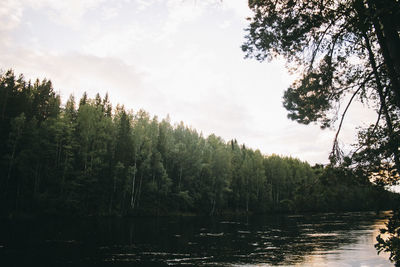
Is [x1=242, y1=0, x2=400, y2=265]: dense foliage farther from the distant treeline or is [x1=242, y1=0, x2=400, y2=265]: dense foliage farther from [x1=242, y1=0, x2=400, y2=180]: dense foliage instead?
the distant treeline

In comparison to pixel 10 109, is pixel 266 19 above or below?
below

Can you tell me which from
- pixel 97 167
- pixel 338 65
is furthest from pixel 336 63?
pixel 97 167

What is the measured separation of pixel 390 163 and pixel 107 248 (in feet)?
49.0

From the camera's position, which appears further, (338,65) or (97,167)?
(97,167)

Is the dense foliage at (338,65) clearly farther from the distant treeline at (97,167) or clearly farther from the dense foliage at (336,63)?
the distant treeline at (97,167)

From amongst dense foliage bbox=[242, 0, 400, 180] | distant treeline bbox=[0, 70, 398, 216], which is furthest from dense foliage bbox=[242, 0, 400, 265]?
distant treeline bbox=[0, 70, 398, 216]

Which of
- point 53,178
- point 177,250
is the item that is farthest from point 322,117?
point 53,178

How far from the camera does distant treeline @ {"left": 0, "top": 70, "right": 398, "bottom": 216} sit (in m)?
35.4

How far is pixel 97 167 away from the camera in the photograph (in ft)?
143

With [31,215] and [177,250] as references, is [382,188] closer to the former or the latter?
[177,250]

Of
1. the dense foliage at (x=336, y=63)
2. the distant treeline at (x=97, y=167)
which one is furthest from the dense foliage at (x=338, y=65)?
the distant treeline at (x=97, y=167)

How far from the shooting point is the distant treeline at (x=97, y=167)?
35.4 m

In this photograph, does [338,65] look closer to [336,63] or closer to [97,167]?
[336,63]

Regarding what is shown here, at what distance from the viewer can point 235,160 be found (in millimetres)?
79125
